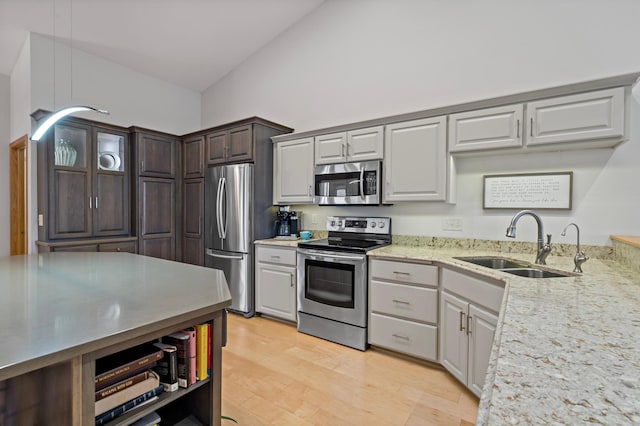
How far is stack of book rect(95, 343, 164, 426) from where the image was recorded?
3.11 feet

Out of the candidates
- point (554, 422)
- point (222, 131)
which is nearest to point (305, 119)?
point (222, 131)

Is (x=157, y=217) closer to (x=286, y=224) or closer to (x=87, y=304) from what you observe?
(x=286, y=224)

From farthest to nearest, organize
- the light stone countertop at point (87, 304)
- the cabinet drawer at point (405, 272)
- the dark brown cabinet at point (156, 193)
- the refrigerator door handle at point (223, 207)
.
Result: 1. the dark brown cabinet at point (156, 193)
2. the refrigerator door handle at point (223, 207)
3. the cabinet drawer at point (405, 272)
4. the light stone countertop at point (87, 304)

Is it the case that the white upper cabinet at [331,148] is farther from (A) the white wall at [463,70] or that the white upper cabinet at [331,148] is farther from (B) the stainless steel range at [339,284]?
(B) the stainless steel range at [339,284]

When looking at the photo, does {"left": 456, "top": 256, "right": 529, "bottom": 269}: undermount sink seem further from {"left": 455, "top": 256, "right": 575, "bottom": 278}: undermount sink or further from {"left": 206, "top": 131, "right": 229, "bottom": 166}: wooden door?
{"left": 206, "top": 131, "right": 229, "bottom": 166}: wooden door

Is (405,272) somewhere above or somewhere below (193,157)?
below

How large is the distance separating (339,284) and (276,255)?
0.83 metres

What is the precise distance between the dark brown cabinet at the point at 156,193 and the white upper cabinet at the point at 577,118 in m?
4.10

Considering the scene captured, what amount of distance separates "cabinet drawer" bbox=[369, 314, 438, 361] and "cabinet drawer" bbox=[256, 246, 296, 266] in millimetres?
1023

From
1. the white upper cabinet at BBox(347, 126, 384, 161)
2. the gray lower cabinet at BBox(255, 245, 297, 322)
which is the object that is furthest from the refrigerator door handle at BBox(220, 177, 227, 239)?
the white upper cabinet at BBox(347, 126, 384, 161)

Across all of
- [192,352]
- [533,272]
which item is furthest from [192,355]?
[533,272]

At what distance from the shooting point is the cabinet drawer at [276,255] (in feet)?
10.4

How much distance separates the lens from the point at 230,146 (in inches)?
145

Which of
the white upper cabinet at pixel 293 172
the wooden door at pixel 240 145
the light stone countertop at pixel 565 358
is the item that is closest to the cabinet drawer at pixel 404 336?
the light stone countertop at pixel 565 358
